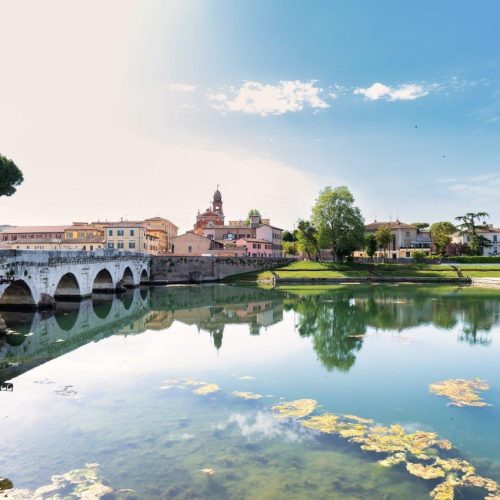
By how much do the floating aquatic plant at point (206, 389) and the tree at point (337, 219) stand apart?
7472 centimetres

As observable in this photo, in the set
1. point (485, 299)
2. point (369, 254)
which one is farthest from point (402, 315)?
point (369, 254)

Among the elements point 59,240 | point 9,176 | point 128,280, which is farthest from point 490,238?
point 9,176

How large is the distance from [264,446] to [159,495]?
11.1ft

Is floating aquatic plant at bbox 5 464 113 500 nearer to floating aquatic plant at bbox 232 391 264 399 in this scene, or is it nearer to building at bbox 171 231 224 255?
floating aquatic plant at bbox 232 391 264 399

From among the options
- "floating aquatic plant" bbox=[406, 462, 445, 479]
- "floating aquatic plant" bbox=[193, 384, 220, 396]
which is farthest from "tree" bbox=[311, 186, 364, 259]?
"floating aquatic plant" bbox=[406, 462, 445, 479]

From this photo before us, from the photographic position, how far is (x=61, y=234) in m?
101

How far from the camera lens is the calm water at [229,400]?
10.4 meters

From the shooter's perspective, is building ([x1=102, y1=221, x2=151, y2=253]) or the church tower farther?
the church tower

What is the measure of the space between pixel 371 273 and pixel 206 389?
238 ft

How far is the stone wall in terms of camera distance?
262 ft

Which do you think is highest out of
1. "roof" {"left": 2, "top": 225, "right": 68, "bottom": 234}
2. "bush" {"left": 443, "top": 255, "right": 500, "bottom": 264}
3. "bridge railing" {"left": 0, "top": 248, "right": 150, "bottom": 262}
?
"roof" {"left": 2, "top": 225, "right": 68, "bottom": 234}

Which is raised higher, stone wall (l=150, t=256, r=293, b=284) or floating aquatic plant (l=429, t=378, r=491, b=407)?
stone wall (l=150, t=256, r=293, b=284)

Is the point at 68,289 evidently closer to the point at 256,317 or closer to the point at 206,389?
the point at 256,317

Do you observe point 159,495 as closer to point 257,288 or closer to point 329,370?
point 329,370
